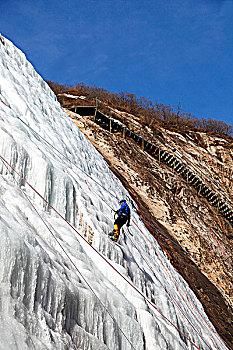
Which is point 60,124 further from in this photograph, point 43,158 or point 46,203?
point 46,203

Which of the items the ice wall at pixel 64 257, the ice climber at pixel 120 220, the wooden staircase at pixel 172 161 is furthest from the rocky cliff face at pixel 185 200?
the ice climber at pixel 120 220

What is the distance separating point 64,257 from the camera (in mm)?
7422

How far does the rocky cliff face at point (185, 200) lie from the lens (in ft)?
65.1

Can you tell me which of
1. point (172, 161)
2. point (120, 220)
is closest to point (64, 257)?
point (120, 220)

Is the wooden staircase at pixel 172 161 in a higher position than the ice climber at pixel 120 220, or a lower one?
higher

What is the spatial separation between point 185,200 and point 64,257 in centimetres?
2117

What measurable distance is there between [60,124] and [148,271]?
4493 mm

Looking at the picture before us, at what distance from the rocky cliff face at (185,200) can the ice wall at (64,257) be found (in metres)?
4.49

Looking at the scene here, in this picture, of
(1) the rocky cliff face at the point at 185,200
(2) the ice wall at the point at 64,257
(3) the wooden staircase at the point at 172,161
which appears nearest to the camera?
(2) the ice wall at the point at 64,257

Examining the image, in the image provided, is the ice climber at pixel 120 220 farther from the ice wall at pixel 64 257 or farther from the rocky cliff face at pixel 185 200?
the rocky cliff face at pixel 185 200

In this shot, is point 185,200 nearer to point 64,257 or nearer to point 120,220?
A: point 120,220

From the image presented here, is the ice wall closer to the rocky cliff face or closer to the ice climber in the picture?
the ice climber

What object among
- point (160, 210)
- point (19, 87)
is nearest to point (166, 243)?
point (160, 210)

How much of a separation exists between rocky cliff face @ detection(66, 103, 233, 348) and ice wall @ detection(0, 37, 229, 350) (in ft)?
14.7
